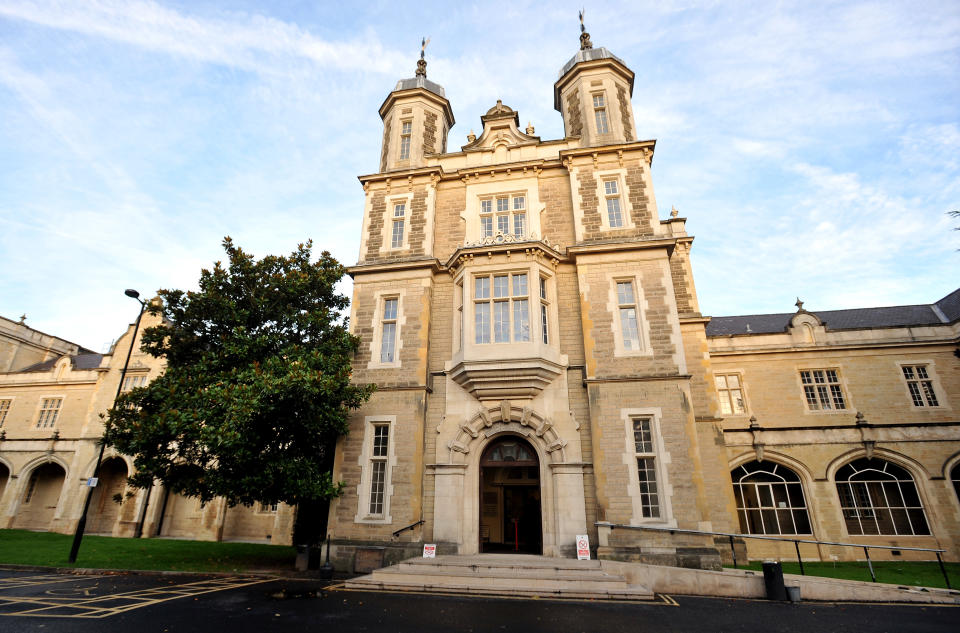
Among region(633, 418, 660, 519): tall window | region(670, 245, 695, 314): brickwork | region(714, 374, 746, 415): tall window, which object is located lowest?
region(633, 418, 660, 519): tall window

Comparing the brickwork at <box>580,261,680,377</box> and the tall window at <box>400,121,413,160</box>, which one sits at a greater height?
the tall window at <box>400,121,413,160</box>

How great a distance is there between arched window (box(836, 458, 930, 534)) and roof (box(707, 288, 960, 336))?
24.2 ft

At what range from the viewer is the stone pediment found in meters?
19.3

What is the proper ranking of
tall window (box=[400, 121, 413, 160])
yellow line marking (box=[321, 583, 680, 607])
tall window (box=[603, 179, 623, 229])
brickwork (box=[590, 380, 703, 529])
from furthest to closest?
tall window (box=[400, 121, 413, 160]), tall window (box=[603, 179, 623, 229]), brickwork (box=[590, 380, 703, 529]), yellow line marking (box=[321, 583, 680, 607])

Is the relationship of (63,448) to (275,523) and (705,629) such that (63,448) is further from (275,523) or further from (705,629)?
(705,629)

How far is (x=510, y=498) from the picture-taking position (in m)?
16.2

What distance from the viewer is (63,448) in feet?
96.6

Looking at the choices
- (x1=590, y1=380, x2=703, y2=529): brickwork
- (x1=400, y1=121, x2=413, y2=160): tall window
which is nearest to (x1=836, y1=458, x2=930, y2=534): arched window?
(x1=590, y1=380, x2=703, y2=529): brickwork

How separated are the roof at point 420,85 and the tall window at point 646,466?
55.9 feet

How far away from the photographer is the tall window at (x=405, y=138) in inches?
782

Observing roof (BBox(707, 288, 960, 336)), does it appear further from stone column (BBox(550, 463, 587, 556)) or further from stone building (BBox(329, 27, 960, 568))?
stone column (BBox(550, 463, 587, 556))

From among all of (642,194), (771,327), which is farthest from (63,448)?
(771,327)

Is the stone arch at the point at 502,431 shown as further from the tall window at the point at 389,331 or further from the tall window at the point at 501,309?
the tall window at the point at 389,331

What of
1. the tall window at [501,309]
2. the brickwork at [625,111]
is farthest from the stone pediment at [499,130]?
the tall window at [501,309]
